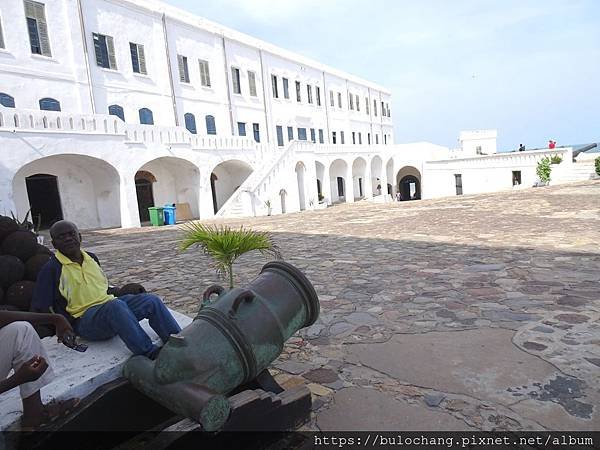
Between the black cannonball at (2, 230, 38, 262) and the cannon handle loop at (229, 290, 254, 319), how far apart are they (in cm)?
195

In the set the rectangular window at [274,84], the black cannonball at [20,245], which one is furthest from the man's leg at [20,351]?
the rectangular window at [274,84]

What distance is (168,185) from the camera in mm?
19844

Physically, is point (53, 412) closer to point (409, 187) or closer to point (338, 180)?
point (338, 180)

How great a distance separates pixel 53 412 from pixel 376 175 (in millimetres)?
34510

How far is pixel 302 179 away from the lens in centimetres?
2245

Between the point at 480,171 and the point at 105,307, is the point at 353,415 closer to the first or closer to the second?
the point at 105,307

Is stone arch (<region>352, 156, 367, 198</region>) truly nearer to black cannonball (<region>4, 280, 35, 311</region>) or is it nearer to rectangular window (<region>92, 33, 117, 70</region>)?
rectangular window (<region>92, 33, 117, 70</region>)

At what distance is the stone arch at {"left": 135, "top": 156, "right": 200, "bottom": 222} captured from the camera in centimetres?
1891

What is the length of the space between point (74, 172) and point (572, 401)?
1803 centimetres

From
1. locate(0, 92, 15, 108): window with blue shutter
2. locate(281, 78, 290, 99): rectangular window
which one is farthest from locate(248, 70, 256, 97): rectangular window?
locate(0, 92, 15, 108): window with blue shutter

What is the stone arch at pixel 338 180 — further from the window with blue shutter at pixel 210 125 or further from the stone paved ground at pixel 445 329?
the stone paved ground at pixel 445 329

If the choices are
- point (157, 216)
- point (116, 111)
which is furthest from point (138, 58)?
point (157, 216)

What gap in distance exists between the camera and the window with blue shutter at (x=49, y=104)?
15.8 metres

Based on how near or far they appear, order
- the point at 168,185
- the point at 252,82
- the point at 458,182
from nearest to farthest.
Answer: the point at 168,185 < the point at 252,82 < the point at 458,182
